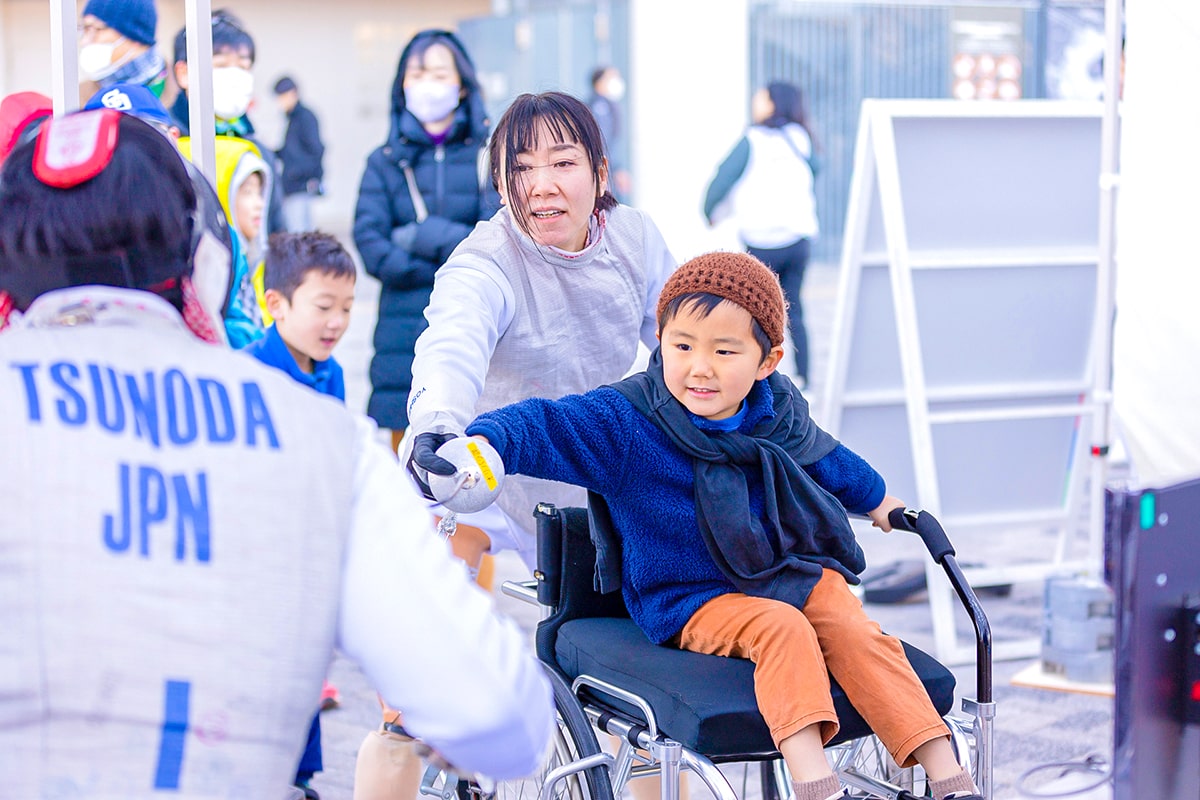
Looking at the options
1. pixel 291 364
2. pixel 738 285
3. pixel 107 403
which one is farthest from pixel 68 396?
pixel 291 364

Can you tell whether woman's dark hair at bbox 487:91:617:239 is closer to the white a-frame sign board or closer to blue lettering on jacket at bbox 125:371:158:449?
blue lettering on jacket at bbox 125:371:158:449

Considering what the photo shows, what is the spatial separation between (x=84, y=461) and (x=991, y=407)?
3.96 metres

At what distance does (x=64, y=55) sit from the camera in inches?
106

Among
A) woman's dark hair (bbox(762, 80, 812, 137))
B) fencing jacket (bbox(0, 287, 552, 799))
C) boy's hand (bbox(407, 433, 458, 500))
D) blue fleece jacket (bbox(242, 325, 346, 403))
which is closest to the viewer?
fencing jacket (bbox(0, 287, 552, 799))

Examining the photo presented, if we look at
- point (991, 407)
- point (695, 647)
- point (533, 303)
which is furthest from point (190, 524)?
point (991, 407)

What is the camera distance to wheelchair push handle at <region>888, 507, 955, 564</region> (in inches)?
95.1

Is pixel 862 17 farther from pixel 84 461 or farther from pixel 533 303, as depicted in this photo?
pixel 84 461

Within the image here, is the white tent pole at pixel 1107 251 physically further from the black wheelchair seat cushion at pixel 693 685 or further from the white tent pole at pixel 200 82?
the white tent pole at pixel 200 82

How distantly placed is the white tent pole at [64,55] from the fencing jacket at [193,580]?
154cm

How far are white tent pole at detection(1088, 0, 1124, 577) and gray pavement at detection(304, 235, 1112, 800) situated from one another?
1.66ft

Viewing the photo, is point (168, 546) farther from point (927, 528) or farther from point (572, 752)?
point (927, 528)

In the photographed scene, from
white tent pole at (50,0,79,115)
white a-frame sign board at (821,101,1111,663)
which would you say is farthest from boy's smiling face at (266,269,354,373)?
white a-frame sign board at (821,101,1111,663)

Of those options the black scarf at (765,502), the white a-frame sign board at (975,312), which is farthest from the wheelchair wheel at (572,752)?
the white a-frame sign board at (975,312)

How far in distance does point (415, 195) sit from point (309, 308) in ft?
4.70
